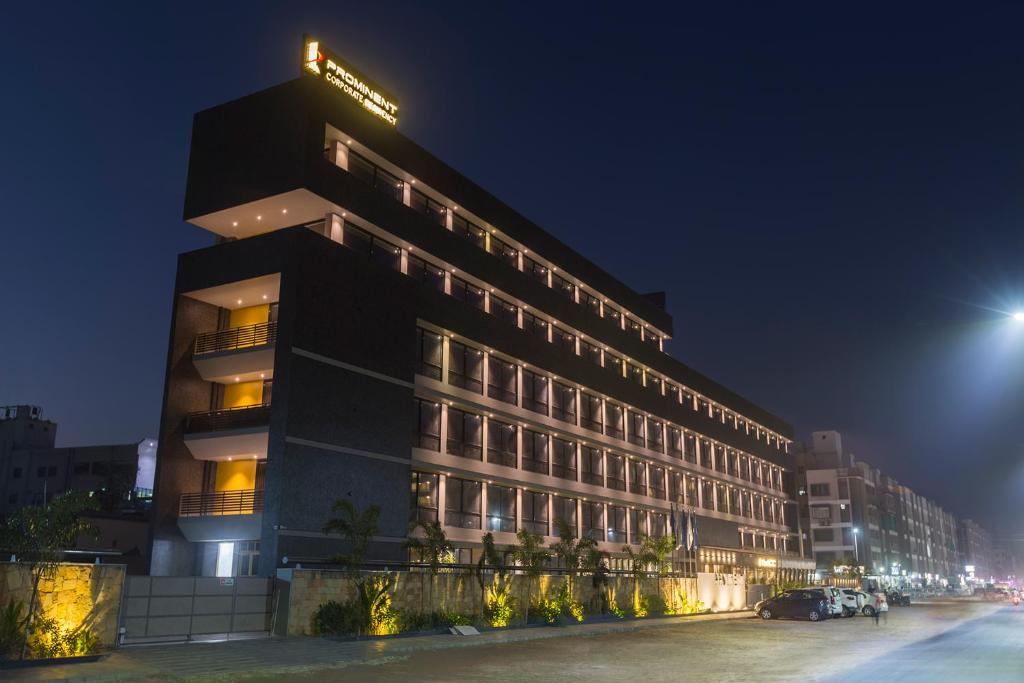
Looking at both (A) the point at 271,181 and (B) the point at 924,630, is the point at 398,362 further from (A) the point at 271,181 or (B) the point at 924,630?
(B) the point at 924,630

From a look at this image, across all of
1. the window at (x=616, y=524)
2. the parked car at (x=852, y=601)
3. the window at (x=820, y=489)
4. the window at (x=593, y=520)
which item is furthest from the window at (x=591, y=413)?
the window at (x=820, y=489)

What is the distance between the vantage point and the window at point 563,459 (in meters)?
57.5

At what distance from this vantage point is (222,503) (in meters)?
38.2

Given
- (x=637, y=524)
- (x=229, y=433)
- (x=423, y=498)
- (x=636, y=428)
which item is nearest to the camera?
(x=229, y=433)

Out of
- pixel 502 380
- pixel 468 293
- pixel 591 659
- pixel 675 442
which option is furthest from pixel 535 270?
pixel 591 659

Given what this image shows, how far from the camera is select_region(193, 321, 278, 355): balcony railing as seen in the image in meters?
39.0

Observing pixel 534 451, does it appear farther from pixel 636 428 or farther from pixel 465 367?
pixel 636 428

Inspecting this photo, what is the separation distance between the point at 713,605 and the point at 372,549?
27305 millimetres

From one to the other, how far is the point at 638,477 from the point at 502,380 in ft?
68.6

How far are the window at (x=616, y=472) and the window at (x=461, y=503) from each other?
675 inches

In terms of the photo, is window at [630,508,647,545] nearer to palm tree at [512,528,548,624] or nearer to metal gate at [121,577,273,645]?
palm tree at [512,528,548,624]

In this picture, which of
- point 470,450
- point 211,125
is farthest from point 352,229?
point 470,450

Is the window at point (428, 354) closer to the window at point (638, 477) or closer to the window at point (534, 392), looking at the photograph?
the window at point (534, 392)

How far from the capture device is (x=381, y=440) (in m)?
40.0
